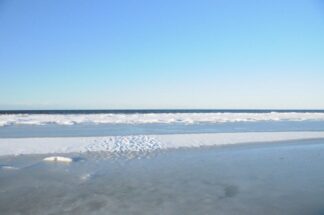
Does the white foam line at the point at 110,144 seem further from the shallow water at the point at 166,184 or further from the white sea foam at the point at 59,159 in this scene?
the white sea foam at the point at 59,159

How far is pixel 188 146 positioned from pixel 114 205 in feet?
23.1

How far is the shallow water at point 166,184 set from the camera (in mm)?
5441

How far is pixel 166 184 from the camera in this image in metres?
6.93

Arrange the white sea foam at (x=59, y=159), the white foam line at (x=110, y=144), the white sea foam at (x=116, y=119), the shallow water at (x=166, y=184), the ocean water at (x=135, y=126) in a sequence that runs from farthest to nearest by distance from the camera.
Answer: the white sea foam at (x=116, y=119) < the ocean water at (x=135, y=126) < the white foam line at (x=110, y=144) < the white sea foam at (x=59, y=159) < the shallow water at (x=166, y=184)

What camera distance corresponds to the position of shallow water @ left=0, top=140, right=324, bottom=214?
5.44 m

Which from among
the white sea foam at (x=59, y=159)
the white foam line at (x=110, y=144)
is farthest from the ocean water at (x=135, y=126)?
the white sea foam at (x=59, y=159)

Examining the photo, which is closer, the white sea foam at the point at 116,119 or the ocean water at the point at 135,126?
the ocean water at the point at 135,126

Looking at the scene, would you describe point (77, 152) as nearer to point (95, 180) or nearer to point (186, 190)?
point (95, 180)

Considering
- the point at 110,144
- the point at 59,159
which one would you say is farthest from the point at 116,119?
the point at 59,159

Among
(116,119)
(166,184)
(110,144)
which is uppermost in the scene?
(116,119)

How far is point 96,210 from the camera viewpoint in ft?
17.4

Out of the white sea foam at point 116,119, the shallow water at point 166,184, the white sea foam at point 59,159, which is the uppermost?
the white sea foam at point 116,119

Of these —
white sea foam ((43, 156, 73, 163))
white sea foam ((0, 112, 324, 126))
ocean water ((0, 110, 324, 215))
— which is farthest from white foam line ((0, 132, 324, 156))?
white sea foam ((0, 112, 324, 126))

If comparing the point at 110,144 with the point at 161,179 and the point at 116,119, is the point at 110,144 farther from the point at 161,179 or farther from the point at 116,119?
the point at 116,119
